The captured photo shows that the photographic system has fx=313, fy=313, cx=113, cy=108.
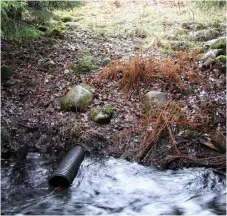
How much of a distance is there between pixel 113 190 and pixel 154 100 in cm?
237

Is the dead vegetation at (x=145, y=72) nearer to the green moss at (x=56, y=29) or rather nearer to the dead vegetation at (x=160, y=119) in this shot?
the dead vegetation at (x=160, y=119)

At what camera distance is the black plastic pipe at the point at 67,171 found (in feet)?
16.4

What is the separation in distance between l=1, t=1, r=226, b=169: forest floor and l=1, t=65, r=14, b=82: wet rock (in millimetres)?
128

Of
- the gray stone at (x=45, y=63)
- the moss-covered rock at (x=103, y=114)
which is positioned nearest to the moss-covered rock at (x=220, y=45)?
the moss-covered rock at (x=103, y=114)

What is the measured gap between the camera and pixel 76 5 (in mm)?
8242

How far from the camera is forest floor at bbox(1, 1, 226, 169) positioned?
5.84 meters

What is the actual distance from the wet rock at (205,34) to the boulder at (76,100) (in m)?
4.50

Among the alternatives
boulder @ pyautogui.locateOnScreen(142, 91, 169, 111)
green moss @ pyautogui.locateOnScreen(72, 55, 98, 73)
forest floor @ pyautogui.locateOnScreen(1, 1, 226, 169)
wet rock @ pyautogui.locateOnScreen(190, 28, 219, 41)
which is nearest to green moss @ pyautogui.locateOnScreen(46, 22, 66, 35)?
forest floor @ pyautogui.locateOnScreen(1, 1, 226, 169)

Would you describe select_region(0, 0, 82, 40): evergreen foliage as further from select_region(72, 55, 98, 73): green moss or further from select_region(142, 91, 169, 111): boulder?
select_region(142, 91, 169, 111): boulder

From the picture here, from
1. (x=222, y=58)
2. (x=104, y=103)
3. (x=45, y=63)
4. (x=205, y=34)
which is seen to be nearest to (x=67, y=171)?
(x=104, y=103)

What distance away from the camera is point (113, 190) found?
498cm

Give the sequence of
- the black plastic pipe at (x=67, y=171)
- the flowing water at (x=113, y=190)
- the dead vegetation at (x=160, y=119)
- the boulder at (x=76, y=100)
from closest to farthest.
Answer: the flowing water at (x=113, y=190) < the black plastic pipe at (x=67, y=171) < the dead vegetation at (x=160, y=119) < the boulder at (x=76, y=100)

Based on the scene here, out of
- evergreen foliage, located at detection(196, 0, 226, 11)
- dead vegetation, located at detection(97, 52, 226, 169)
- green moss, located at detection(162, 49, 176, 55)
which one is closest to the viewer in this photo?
dead vegetation, located at detection(97, 52, 226, 169)

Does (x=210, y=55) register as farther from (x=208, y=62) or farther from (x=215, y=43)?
(x=215, y=43)
